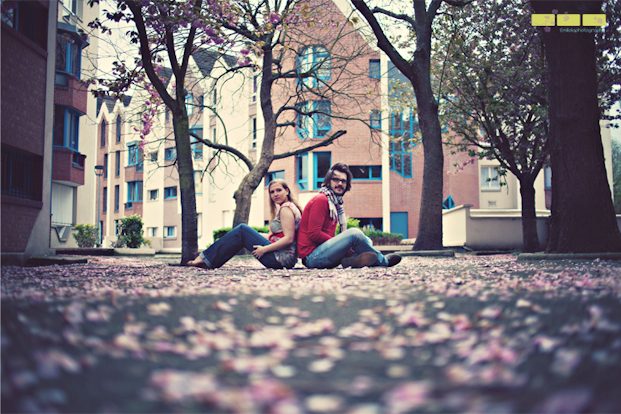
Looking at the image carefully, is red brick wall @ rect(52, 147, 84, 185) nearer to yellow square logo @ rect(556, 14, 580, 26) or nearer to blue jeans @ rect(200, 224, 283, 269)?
blue jeans @ rect(200, 224, 283, 269)

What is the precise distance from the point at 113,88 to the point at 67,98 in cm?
1251

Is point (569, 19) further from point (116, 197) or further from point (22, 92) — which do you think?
point (116, 197)

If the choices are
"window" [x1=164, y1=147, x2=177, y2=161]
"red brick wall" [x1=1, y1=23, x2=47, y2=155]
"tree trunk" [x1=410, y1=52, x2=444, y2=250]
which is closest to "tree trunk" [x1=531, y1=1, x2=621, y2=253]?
"tree trunk" [x1=410, y1=52, x2=444, y2=250]

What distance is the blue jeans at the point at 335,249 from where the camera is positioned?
21.2 ft

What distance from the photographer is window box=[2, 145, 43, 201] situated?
10090 mm

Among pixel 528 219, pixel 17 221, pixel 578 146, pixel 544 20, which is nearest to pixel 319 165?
pixel 528 219

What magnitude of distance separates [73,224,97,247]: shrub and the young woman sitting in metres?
17.1

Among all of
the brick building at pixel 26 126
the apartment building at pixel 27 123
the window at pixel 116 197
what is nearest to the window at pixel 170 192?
the window at pixel 116 197

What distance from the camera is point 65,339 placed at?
2.49 m

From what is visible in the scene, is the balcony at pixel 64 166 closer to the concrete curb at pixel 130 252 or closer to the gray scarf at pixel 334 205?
the concrete curb at pixel 130 252

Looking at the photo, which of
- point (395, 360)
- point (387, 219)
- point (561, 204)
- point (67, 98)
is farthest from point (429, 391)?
point (387, 219)

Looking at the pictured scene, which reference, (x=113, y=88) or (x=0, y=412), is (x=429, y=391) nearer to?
(x=0, y=412)

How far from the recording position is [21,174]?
10641 millimetres

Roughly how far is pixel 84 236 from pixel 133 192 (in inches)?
890
